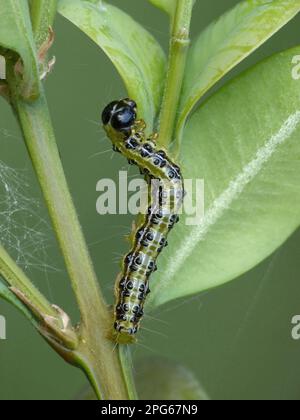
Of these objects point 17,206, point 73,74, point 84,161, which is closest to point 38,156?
point 17,206

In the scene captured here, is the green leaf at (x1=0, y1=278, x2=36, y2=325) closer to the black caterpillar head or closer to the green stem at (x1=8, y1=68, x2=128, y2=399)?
the green stem at (x1=8, y1=68, x2=128, y2=399)

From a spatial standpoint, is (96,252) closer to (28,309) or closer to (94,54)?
(94,54)

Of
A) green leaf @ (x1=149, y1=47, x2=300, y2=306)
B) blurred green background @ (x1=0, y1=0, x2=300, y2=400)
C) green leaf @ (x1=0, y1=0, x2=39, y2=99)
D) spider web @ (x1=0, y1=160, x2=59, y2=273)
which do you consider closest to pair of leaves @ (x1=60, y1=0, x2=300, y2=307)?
green leaf @ (x1=149, y1=47, x2=300, y2=306)

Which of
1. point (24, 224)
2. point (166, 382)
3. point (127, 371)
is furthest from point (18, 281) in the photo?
point (24, 224)

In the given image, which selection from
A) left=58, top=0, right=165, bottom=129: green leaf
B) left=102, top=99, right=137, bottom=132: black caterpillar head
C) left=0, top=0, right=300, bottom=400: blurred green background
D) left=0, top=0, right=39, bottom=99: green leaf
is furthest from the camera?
left=0, top=0, right=300, bottom=400: blurred green background

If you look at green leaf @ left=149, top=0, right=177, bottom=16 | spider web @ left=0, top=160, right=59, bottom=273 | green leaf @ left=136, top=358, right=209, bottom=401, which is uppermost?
spider web @ left=0, top=160, right=59, bottom=273

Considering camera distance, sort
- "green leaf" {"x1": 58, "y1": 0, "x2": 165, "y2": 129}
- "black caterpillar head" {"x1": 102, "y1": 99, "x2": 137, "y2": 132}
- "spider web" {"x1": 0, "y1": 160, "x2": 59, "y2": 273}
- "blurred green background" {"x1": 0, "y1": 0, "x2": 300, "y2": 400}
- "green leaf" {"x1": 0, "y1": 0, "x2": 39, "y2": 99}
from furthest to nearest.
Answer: "blurred green background" {"x1": 0, "y1": 0, "x2": 300, "y2": 400} → "spider web" {"x1": 0, "y1": 160, "x2": 59, "y2": 273} → "black caterpillar head" {"x1": 102, "y1": 99, "x2": 137, "y2": 132} → "green leaf" {"x1": 58, "y1": 0, "x2": 165, "y2": 129} → "green leaf" {"x1": 0, "y1": 0, "x2": 39, "y2": 99}
